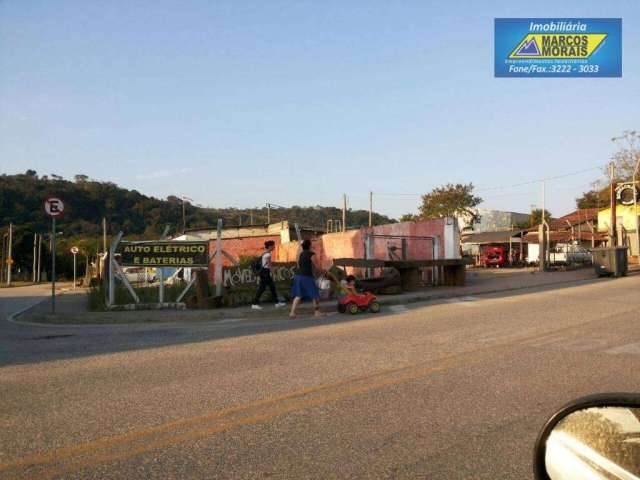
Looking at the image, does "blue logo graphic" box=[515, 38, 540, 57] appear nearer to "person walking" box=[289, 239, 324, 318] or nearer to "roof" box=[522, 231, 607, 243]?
"person walking" box=[289, 239, 324, 318]

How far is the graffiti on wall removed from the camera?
15.4 metres

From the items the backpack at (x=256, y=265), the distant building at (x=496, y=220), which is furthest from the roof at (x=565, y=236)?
the backpack at (x=256, y=265)

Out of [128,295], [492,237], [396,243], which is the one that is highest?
[492,237]

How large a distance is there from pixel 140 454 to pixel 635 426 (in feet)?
10.7

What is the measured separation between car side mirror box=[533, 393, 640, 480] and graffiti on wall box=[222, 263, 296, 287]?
13.6 m

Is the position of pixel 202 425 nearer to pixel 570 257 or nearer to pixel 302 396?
pixel 302 396

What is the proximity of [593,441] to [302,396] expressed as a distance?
3.91 meters

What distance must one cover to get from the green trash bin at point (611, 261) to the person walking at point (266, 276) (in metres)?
14.7

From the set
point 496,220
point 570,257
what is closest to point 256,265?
point 570,257

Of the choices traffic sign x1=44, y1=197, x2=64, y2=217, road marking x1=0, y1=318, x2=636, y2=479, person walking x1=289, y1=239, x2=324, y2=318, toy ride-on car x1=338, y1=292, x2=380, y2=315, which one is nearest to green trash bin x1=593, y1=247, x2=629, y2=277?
toy ride-on car x1=338, y1=292, x2=380, y2=315

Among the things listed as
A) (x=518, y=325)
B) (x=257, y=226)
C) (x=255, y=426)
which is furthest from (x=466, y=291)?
(x=257, y=226)

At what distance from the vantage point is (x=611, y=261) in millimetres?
23125

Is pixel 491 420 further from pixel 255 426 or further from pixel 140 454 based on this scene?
pixel 140 454

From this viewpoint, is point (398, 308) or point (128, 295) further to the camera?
point (128, 295)
